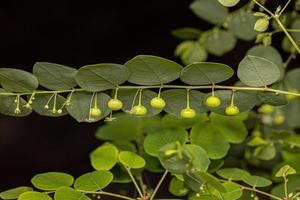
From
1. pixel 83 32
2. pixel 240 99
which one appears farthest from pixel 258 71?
pixel 83 32

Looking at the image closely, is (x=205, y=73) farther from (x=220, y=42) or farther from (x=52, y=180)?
(x=220, y=42)

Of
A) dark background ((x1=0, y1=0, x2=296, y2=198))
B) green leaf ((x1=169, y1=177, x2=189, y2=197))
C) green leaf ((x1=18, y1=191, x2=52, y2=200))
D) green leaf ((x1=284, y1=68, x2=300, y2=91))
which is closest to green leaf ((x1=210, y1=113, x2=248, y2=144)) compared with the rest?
green leaf ((x1=169, y1=177, x2=189, y2=197))

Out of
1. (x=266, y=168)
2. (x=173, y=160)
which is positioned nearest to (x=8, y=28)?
(x=266, y=168)

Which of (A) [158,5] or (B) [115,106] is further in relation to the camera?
(A) [158,5]

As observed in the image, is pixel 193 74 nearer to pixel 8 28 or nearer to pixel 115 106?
pixel 115 106

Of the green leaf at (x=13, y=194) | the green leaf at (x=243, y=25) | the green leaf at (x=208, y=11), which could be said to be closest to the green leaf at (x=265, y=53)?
the green leaf at (x=243, y=25)

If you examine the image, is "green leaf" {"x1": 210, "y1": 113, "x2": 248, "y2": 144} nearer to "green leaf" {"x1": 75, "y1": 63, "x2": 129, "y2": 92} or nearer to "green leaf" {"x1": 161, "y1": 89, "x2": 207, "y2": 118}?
"green leaf" {"x1": 161, "y1": 89, "x2": 207, "y2": 118}

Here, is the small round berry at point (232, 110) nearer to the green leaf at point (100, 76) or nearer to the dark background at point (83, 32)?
the green leaf at point (100, 76)
